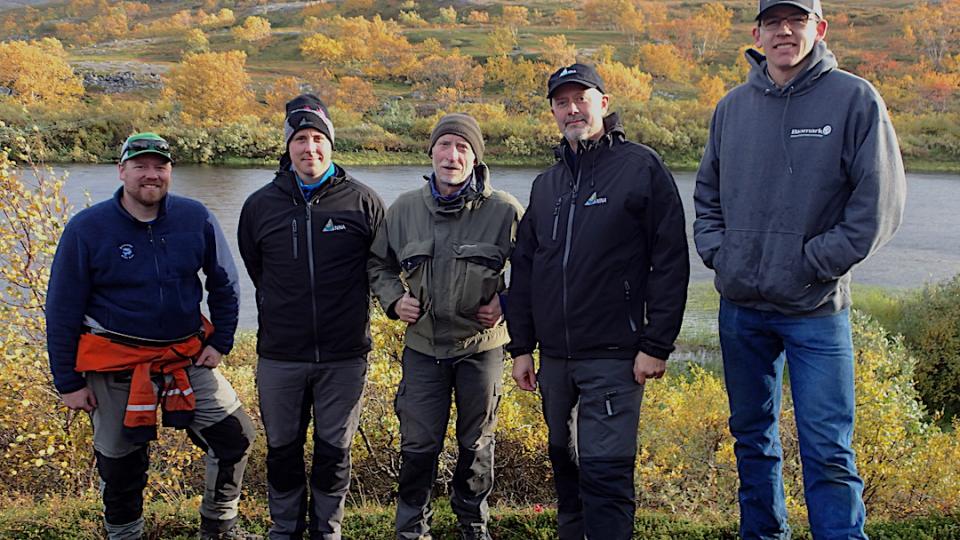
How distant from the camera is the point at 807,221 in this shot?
3.18 metres

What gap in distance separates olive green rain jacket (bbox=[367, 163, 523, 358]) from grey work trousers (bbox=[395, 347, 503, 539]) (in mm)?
93

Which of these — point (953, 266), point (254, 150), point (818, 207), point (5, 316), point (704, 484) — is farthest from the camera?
point (254, 150)

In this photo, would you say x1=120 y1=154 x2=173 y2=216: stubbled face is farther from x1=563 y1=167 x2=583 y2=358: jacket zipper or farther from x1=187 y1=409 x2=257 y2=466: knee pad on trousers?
x1=563 y1=167 x2=583 y2=358: jacket zipper

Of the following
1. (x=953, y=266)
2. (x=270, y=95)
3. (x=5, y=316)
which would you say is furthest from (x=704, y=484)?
(x=270, y=95)

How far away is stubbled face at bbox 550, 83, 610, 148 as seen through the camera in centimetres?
364

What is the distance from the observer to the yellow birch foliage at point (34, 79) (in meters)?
60.9

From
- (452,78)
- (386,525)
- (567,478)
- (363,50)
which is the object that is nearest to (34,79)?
(452,78)

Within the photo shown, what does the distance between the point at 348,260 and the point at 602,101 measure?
1.56 meters

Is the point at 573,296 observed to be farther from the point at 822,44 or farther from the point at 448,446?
the point at 448,446

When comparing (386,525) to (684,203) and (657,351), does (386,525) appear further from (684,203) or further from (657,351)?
(684,203)

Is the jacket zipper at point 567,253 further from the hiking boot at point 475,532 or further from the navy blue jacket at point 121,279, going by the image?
the navy blue jacket at point 121,279

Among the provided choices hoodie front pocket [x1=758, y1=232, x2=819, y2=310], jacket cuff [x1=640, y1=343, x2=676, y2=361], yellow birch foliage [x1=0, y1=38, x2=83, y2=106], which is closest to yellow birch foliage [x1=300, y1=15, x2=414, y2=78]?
yellow birch foliage [x1=0, y1=38, x2=83, y2=106]

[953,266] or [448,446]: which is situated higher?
[448,446]

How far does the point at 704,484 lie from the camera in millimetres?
8383
